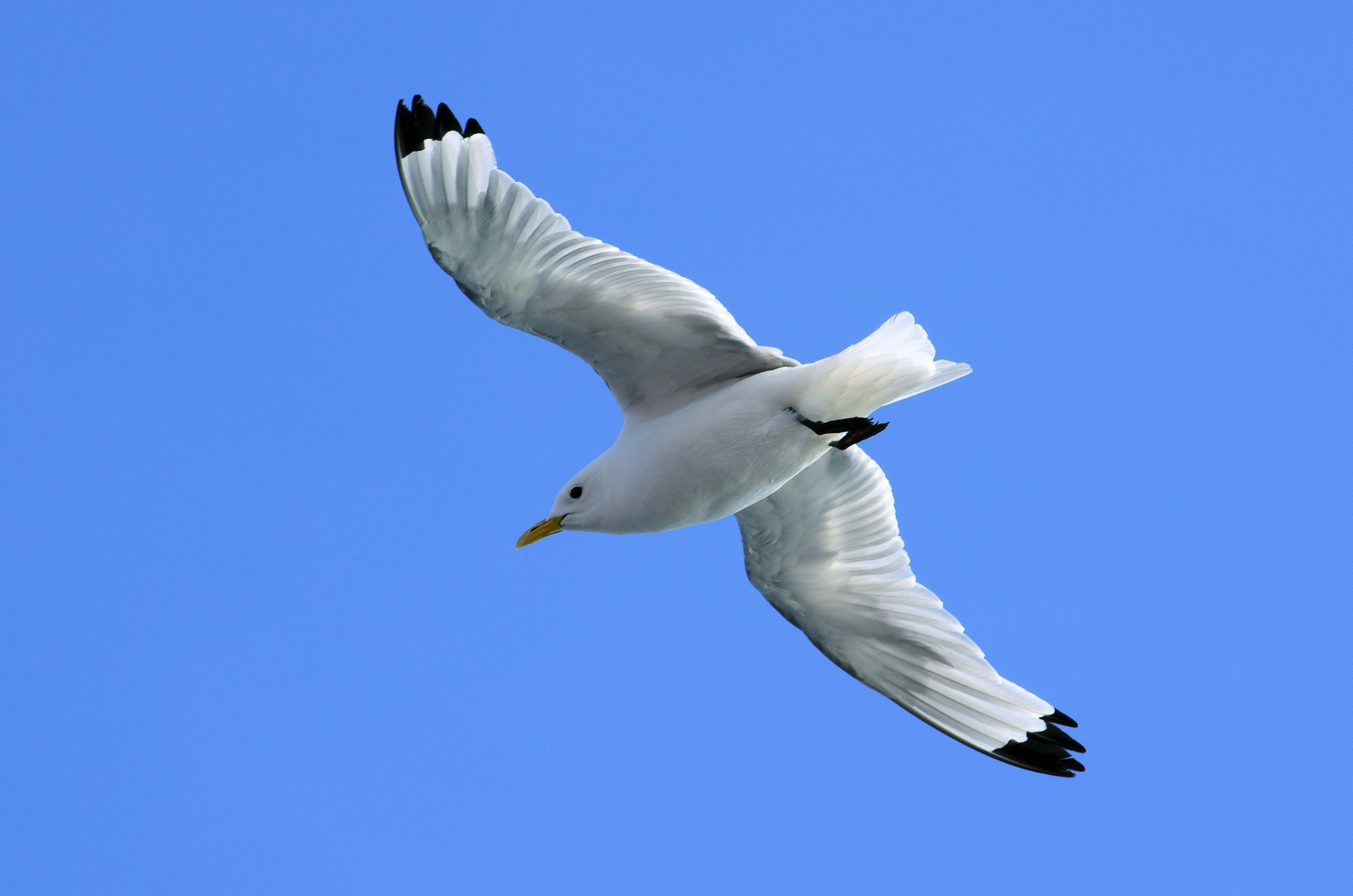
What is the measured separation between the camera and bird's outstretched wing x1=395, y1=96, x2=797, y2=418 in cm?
416

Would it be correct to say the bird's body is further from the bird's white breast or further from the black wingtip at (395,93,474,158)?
the black wingtip at (395,93,474,158)

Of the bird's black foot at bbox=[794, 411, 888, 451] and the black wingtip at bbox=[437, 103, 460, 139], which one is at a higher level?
the black wingtip at bbox=[437, 103, 460, 139]

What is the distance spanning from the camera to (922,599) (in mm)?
5289

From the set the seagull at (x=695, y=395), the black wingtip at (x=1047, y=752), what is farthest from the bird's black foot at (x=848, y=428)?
the black wingtip at (x=1047, y=752)

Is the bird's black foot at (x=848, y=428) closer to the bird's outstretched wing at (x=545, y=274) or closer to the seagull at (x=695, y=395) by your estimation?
the seagull at (x=695, y=395)

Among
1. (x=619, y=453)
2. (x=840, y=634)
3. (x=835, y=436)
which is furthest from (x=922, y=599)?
(x=619, y=453)

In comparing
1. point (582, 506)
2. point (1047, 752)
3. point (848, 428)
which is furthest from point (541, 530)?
point (1047, 752)

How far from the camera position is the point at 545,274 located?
4.23 meters

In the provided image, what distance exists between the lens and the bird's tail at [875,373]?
425 centimetres

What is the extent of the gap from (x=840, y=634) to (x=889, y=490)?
0.62 m

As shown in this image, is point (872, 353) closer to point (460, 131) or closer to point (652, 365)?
point (652, 365)

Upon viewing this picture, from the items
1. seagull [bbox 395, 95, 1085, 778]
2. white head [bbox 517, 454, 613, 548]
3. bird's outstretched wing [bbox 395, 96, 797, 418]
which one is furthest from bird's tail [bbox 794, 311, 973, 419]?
white head [bbox 517, 454, 613, 548]

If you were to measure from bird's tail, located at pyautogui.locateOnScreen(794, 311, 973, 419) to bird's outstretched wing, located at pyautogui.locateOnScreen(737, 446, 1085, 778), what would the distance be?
79cm

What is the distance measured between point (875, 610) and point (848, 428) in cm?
117
